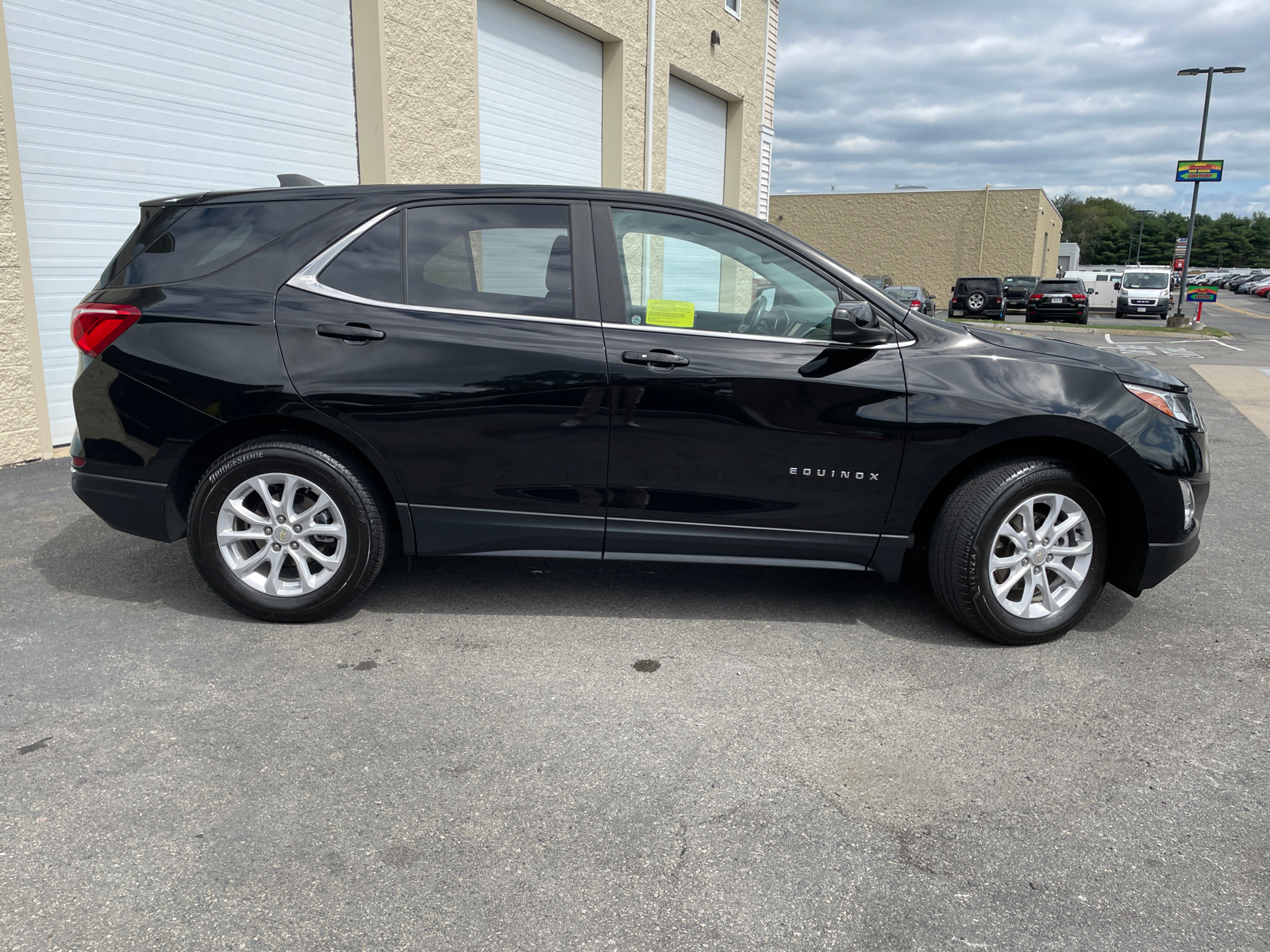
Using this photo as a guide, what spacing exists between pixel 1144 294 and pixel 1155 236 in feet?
386

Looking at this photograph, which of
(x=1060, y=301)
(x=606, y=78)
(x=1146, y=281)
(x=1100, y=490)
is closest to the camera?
(x=1100, y=490)

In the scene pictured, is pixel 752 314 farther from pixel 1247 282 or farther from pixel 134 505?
pixel 1247 282

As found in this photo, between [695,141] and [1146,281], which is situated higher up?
[695,141]

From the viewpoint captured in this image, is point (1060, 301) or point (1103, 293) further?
point (1103, 293)

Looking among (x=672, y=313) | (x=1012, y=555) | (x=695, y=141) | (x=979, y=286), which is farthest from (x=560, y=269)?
(x=979, y=286)

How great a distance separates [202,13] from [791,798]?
789cm

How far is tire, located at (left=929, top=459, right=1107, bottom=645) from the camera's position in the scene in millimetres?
3719

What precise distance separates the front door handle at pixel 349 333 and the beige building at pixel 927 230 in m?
49.1

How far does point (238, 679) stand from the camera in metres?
3.43

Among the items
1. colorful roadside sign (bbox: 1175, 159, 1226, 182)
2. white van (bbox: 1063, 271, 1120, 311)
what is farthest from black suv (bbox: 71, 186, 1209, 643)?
white van (bbox: 1063, 271, 1120, 311)

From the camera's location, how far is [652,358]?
368cm

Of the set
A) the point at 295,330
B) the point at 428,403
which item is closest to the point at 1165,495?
the point at 428,403

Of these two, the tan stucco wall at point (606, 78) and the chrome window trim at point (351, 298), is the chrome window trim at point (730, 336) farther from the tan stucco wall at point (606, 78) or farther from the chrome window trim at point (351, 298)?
the tan stucco wall at point (606, 78)

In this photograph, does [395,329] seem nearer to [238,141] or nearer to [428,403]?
[428,403]
